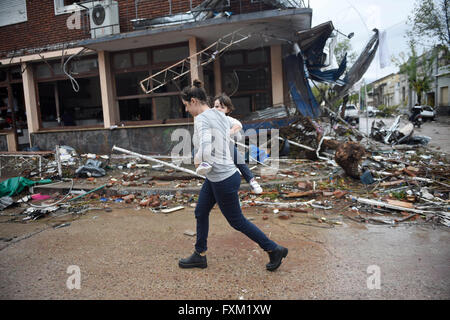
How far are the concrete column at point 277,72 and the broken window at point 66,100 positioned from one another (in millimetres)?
7063

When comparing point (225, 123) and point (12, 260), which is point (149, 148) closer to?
point (12, 260)

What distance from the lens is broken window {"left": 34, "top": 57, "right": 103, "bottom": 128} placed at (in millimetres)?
10977

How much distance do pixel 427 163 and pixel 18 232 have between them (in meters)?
8.24

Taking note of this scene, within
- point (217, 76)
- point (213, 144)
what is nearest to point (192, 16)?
point (217, 76)

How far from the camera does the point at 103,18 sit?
364 inches

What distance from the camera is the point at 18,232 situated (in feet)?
14.2

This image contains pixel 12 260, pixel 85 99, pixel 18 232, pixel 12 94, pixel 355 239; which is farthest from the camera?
pixel 85 99

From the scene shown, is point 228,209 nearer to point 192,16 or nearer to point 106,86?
point 192,16

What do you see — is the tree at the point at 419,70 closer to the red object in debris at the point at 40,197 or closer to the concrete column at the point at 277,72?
the concrete column at the point at 277,72

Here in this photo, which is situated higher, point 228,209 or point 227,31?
point 227,31

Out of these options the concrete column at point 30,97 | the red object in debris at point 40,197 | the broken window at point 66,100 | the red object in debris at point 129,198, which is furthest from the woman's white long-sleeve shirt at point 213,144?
the concrete column at point 30,97

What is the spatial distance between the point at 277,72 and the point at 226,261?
24.7ft

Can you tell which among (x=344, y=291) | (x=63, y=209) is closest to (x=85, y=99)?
(x=63, y=209)

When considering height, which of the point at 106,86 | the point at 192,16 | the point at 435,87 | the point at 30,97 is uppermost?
the point at 192,16
